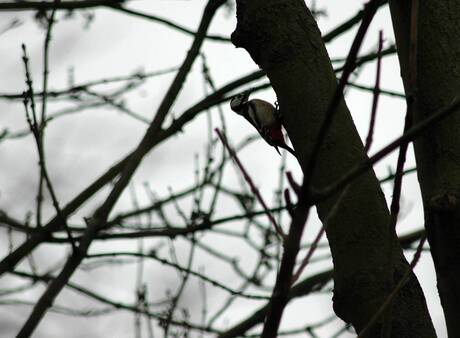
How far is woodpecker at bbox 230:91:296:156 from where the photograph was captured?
13.7 feet

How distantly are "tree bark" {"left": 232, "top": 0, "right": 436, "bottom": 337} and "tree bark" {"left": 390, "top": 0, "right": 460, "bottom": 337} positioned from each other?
0.37 ft

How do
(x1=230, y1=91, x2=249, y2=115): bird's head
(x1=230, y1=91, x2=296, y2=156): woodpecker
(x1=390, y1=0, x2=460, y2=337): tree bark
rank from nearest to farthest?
(x1=390, y1=0, x2=460, y2=337): tree bark
(x1=230, y1=91, x2=296, y2=156): woodpecker
(x1=230, y1=91, x2=249, y2=115): bird's head

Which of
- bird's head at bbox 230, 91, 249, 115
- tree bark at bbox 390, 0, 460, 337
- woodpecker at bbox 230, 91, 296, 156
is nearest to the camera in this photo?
tree bark at bbox 390, 0, 460, 337

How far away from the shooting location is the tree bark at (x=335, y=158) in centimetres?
190

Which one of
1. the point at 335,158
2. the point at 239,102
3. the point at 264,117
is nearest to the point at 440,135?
the point at 335,158

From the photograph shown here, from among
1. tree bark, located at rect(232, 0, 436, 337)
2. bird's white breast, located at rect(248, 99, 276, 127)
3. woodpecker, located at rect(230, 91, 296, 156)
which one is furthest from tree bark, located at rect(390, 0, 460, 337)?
bird's white breast, located at rect(248, 99, 276, 127)

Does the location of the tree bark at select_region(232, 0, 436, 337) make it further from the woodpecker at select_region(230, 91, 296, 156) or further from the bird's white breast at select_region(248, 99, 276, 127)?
the bird's white breast at select_region(248, 99, 276, 127)

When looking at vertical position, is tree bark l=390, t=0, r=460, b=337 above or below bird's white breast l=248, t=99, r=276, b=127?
below

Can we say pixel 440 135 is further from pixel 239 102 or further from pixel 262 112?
pixel 239 102

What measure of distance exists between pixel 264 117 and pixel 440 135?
2340 mm

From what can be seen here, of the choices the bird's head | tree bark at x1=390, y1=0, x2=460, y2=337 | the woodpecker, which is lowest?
tree bark at x1=390, y1=0, x2=460, y2=337

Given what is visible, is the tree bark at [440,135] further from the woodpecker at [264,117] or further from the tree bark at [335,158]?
the woodpecker at [264,117]

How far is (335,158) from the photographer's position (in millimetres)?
1998

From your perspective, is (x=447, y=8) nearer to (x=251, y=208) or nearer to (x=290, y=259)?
(x=290, y=259)
